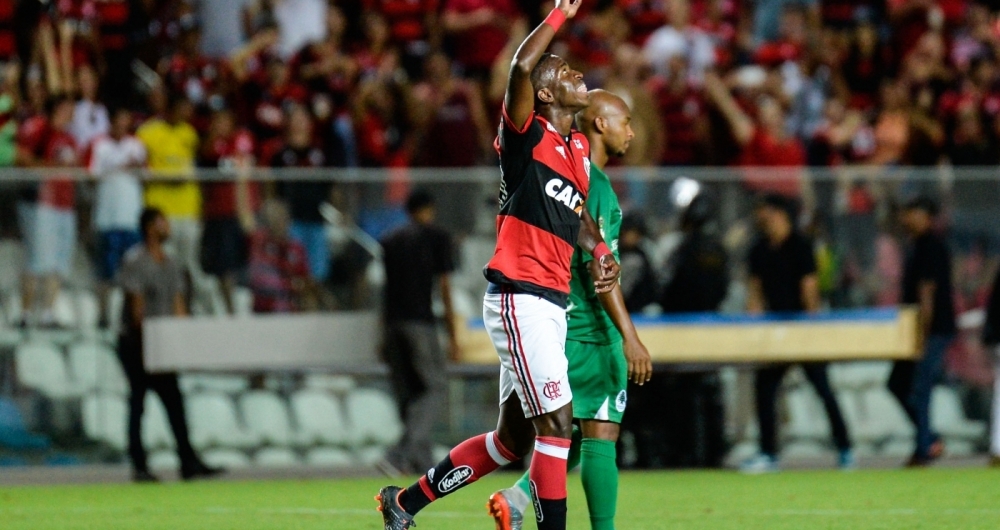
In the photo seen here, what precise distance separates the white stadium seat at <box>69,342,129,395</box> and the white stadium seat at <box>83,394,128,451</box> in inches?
3.5

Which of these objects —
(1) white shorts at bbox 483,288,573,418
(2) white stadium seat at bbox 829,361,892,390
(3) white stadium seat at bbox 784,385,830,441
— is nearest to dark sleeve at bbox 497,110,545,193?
(1) white shorts at bbox 483,288,573,418

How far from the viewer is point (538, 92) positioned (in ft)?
21.2

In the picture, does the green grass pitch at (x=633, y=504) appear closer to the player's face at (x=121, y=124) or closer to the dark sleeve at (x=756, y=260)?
the dark sleeve at (x=756, y=260)

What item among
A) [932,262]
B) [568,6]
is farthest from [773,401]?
[568,6]

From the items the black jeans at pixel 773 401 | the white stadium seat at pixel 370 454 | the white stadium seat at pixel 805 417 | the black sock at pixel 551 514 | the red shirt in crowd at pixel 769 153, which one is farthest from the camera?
the red shirt in crowd at pixel 769 153

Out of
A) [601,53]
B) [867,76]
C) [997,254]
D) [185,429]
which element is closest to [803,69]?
[867,76]

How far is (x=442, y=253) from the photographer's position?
12906 mm

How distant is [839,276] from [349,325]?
186 inches

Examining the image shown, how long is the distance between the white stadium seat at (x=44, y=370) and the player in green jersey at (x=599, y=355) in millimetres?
7506

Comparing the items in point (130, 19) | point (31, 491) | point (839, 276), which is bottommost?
point (31, 491)

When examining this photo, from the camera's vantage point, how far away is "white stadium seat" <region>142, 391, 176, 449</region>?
13703 mm

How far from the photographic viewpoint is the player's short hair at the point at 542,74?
6.44 m

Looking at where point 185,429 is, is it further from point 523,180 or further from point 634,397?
point 523,180

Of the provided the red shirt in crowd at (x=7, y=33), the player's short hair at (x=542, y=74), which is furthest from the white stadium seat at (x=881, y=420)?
the red shirt in crowd at (x=7, y=33)
